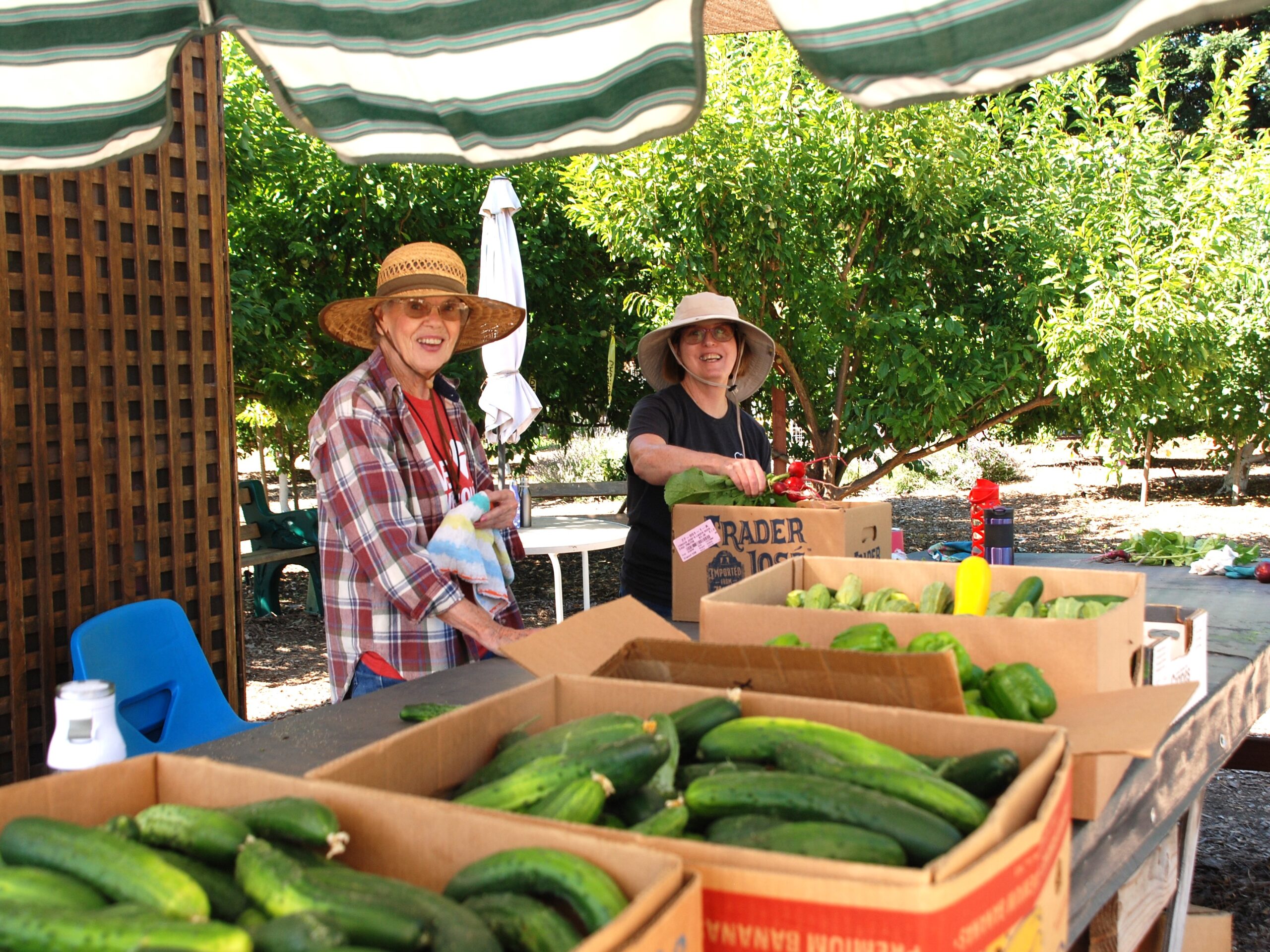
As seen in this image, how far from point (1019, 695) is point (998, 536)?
5.90 feet

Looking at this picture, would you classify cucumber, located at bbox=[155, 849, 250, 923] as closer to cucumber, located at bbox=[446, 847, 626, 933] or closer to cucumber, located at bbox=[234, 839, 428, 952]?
cucumber, located at bbox=[234, 839, 428, 952]

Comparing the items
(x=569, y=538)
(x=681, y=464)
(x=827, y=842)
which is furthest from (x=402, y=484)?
(x=569, y=538)

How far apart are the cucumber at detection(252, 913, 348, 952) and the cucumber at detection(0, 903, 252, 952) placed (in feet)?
0.10

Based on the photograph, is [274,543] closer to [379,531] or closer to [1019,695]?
[379,531]

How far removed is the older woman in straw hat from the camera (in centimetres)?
297

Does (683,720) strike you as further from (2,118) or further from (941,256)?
(941,256)

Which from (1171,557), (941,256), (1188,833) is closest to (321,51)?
(1188,833)

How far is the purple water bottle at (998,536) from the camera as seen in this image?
3.58 meters

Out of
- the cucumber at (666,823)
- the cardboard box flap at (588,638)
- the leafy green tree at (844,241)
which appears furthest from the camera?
the leafy green tree at (844,241)

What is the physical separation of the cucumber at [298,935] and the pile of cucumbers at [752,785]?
1.09 feet

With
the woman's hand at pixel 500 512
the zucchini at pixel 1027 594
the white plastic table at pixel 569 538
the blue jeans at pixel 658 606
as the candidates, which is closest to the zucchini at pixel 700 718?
the zucchini at pixel 1027 594

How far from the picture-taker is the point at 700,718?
1.65 m

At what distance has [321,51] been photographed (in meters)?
2.14

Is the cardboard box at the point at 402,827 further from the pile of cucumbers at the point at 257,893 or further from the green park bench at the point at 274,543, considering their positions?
the green park bench at the point at 274,543
